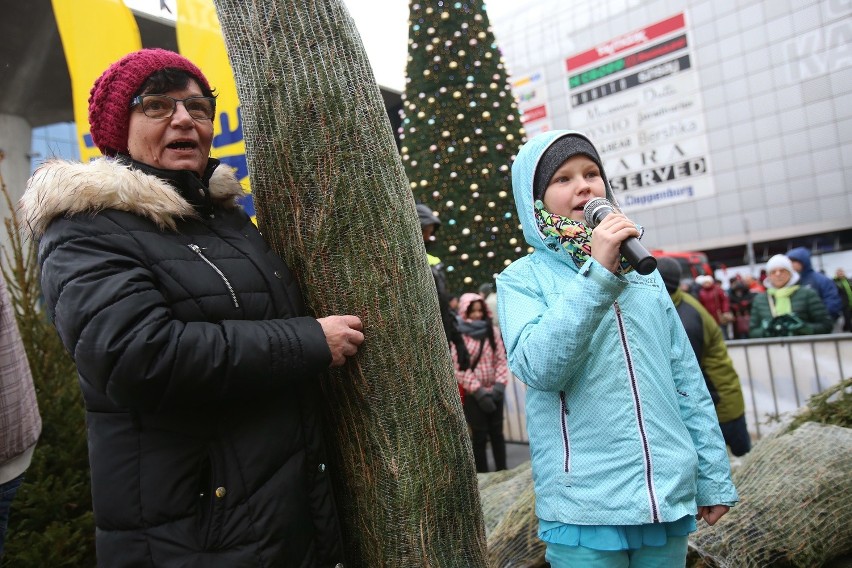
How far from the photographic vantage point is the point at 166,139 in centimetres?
162

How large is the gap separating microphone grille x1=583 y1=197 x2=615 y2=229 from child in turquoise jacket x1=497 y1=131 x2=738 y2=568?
0.04m

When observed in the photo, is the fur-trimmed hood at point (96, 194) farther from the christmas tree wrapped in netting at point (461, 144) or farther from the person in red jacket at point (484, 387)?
the christmas tree wrapped in netting at point (461, 144)

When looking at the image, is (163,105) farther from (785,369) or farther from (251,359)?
(785,369)

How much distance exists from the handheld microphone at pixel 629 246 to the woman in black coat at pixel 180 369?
0.76 metres

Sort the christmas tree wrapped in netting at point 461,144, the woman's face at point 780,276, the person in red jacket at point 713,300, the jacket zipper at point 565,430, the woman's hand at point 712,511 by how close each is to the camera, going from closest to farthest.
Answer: the jacket zipper at point 565,430, the woman's hand at point 712,511, the woman's face at point 780,276, the christmas tree wrapped in netting at point 461,144, the person in red jacket at point 713,300

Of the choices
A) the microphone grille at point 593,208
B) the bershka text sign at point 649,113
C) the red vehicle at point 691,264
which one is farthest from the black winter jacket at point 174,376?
the bershka text sign at point 649,113

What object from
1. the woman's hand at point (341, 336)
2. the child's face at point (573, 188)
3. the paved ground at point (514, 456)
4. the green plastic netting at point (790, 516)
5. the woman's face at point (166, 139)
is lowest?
the paved ground at point (514, 456)

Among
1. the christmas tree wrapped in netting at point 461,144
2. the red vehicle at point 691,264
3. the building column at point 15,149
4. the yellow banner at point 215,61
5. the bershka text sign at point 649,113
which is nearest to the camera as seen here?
the yellow banner at point 215,61

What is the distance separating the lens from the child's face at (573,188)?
1.88 metres

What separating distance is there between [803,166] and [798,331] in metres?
28.6

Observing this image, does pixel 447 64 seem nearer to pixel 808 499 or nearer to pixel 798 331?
pixel 798 331

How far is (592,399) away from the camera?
66.9 inches

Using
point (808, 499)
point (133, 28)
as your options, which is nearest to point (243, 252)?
point (808, 499)

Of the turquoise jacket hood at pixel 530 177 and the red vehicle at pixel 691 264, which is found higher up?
the turquoise jacket hood at pixel 530 177
